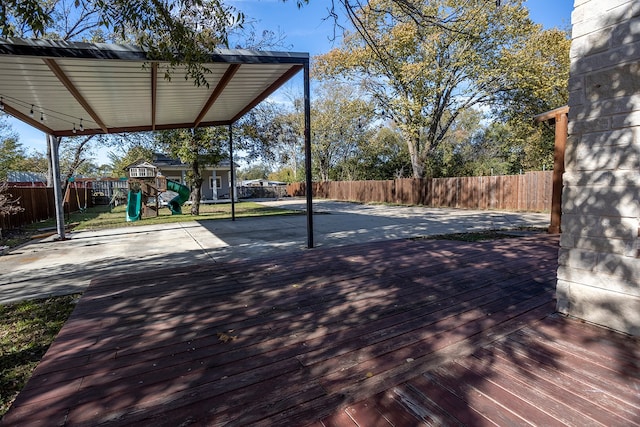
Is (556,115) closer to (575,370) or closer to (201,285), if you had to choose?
(575,370)

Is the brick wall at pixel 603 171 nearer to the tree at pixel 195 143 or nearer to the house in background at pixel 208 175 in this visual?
the tree at pixel 195 143

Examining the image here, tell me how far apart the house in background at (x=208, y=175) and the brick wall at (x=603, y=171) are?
2144 cm

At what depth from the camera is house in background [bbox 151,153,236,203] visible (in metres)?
21.9

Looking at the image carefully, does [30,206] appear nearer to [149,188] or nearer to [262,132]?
[149,188]

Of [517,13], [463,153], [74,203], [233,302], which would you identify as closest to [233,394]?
[233,302]

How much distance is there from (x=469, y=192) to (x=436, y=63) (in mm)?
6345

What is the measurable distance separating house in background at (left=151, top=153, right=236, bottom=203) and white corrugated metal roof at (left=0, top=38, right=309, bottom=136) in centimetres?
1481

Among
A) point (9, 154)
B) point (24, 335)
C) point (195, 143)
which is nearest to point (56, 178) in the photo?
point (24, 335)

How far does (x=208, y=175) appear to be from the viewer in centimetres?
2336

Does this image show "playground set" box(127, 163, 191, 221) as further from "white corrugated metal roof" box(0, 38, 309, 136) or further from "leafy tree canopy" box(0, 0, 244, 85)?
"leafy tree canopy" box(0, 0, 244, 85)

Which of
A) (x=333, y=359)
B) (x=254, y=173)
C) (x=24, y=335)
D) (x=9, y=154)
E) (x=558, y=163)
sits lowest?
(x=24, y=335)

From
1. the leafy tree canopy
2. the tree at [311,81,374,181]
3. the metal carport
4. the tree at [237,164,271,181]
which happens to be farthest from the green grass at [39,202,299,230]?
the tree at [237,164,271,181]

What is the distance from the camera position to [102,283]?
3.59 meters

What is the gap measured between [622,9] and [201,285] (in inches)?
160
